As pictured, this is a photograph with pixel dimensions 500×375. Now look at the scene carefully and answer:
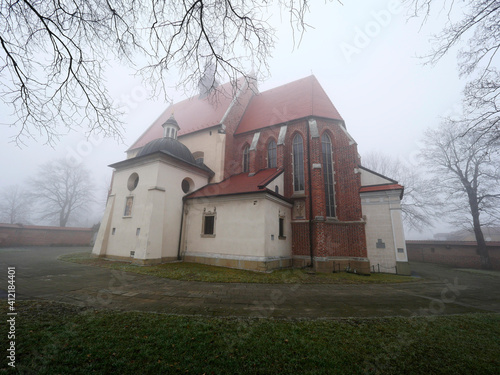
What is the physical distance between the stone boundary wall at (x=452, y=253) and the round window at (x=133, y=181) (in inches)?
1114

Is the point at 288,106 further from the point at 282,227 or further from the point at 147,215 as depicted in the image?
the point at 147,215

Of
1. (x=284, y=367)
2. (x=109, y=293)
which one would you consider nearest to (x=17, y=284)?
(x=109, y=293)

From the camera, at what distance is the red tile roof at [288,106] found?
15.5 metres

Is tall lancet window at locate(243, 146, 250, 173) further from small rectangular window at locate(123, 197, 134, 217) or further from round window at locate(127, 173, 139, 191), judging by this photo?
small rectangular window at locate(123, 197, 134, 217)

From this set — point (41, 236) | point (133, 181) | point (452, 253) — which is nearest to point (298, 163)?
point (133, 181)

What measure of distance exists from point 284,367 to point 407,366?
1685 millimetres

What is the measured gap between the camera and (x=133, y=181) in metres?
14.3

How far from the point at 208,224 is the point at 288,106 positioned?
11.4m

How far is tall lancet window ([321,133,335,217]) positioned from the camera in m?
13.6

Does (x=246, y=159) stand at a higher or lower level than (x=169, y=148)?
higher

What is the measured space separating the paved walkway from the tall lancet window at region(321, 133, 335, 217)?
235 inches

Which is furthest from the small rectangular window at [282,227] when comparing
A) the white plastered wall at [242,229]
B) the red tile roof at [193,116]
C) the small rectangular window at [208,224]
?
the red tile roof at [193,116]

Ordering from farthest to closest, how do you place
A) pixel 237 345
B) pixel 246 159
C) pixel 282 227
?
pixel 246 159
pixel 282 227
pixel 237 345

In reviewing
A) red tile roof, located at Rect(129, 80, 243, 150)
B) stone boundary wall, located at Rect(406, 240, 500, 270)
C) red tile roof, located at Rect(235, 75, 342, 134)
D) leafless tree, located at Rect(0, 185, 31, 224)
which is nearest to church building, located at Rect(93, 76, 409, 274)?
red tile roof, located at Rect(235, 75, 342, 134)
